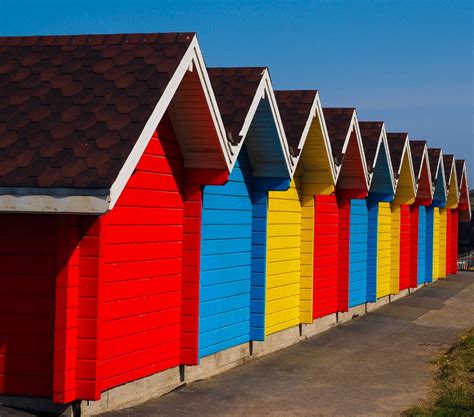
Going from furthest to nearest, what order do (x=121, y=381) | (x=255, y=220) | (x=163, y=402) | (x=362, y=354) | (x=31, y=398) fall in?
(x=362, y=354)
(x=255, y=220)
(x=163, y=402)
(x=121, y=381)
(x=31, y=398)

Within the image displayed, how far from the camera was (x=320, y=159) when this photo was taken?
16828 mm

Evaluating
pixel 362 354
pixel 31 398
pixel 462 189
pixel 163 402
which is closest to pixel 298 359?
pixel 362 354

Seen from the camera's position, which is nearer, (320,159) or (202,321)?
(202,321)

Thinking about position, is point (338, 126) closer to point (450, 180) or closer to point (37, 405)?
point (37, 405)

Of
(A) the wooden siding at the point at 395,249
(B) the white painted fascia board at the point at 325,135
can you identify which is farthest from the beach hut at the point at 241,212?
(A) the wooden siding at the point at 395,249

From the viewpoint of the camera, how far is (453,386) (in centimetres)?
1255

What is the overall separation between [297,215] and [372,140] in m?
4.68

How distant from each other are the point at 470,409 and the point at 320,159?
6859mm

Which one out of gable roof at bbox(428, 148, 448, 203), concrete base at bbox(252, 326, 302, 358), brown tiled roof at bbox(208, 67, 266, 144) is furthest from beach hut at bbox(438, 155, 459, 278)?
brown tiled roof at bbox(208, 67, 266, 144)

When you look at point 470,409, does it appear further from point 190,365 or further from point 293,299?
point 293,299

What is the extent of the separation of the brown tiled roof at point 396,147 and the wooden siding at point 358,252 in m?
2.09

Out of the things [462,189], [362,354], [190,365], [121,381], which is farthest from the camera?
[462,189]

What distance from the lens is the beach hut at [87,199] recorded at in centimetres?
874

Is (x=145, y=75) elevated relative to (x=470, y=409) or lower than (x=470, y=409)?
elevated
